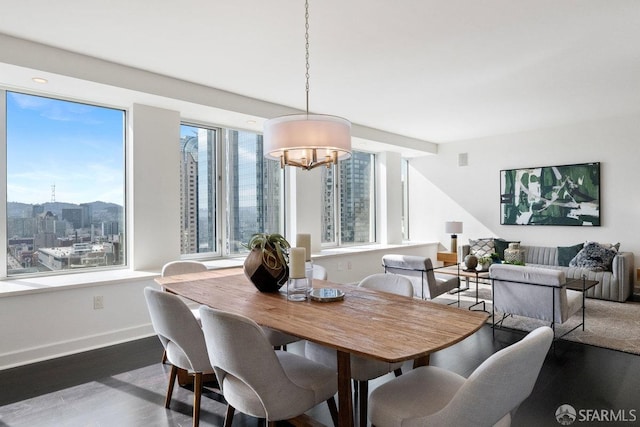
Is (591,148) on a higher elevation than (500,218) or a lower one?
higher

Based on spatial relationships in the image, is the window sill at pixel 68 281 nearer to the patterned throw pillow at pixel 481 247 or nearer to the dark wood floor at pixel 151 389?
the dark wood floor at pixel 151 389

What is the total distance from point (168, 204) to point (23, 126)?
1.48m

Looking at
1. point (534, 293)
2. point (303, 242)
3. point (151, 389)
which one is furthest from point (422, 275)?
point (151, 389)

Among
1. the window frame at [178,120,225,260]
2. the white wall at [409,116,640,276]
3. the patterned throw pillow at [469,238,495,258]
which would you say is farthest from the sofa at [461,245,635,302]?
the window frame at [178,120,225,260]

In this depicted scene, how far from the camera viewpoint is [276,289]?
2465mm

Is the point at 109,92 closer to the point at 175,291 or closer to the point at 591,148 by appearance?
the point at 175,291

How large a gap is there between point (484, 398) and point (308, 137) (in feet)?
5.16

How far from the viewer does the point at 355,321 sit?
175 cm

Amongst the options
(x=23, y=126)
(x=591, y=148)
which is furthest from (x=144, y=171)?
(x=591, y=148)

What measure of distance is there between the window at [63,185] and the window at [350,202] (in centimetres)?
328

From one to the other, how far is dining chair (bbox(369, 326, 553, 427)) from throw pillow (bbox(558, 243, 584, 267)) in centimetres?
517

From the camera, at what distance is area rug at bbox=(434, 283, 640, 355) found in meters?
3.51

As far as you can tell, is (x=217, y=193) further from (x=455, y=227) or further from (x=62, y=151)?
(x=455, y=227)

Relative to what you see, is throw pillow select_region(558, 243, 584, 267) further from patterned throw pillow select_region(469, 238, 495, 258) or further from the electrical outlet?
the electrical outlet
